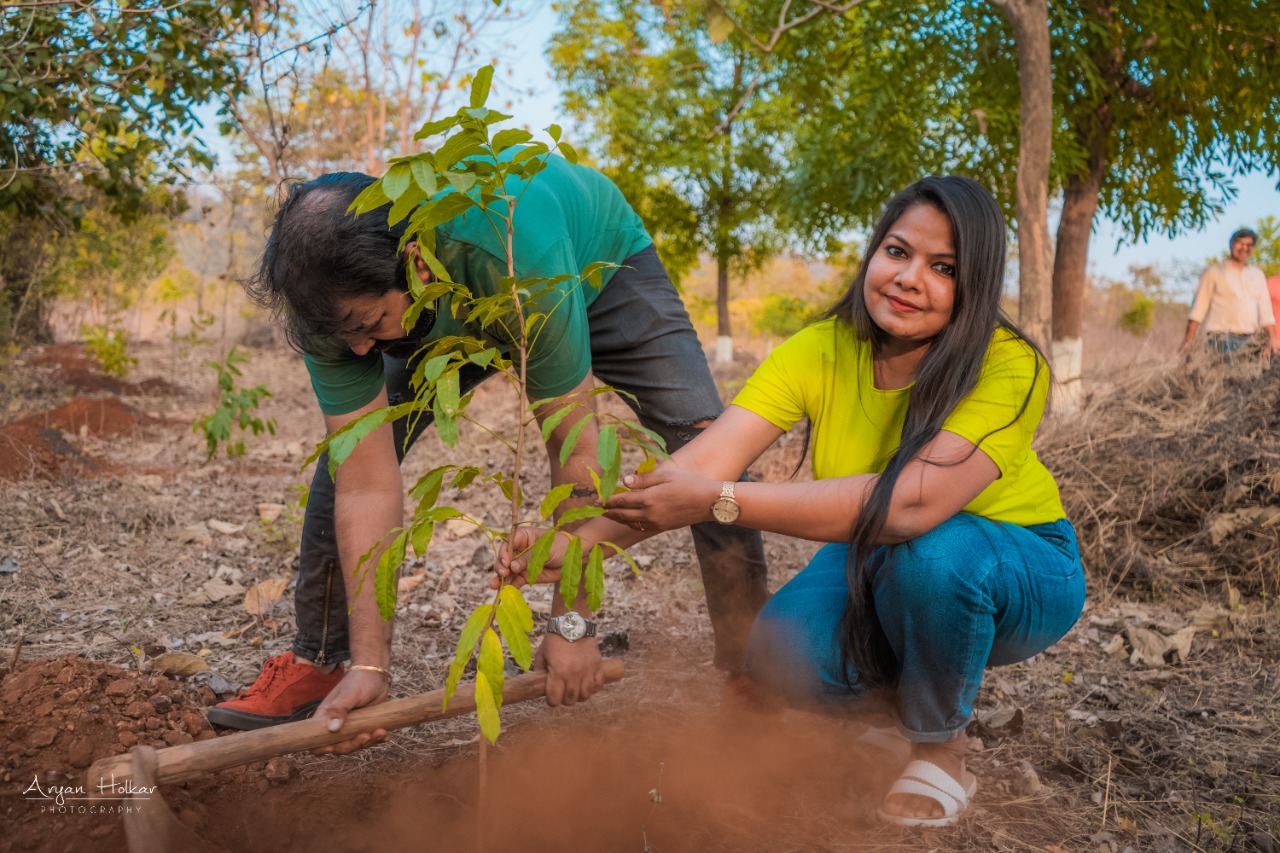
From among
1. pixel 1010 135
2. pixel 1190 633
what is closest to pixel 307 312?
pixel 1190 633

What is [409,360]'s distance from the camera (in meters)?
1.43

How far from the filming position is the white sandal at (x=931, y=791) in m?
1.99

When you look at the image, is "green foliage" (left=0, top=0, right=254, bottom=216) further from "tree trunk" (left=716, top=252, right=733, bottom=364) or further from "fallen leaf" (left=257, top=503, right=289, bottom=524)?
"tree trunk" (left=716, top=252, right=733, bottom=364)

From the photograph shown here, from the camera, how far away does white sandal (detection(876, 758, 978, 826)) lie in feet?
6.52

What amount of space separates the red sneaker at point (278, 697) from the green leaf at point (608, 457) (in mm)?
1295

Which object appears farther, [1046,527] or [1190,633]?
[1190,633]

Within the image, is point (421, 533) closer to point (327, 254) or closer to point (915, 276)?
point (327, 254)

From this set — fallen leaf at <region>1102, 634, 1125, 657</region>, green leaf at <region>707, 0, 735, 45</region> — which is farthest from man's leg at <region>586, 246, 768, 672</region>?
green leaf at <region>707, 0, 735, 45</region>

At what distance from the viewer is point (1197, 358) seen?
Answer: 4.86 m

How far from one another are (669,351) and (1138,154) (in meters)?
8.13

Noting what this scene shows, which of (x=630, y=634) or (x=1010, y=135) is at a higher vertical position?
(x=1010, y=135)

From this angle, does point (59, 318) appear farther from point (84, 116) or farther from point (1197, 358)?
point (1197, 358)

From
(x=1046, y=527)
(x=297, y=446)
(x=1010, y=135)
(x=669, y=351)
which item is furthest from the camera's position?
(x=1010, y=135)

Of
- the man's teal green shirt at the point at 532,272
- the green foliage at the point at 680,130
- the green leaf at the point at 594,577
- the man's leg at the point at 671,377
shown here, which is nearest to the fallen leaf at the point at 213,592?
the man's teal green shirt at the point at 532,272
